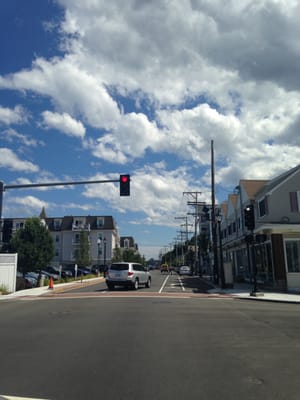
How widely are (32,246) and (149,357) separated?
26.2 m

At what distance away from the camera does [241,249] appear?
40.1 meters

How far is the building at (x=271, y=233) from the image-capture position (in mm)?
25359

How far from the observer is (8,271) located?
2516 centimetres

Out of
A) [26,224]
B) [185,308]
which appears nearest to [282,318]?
[185,308]

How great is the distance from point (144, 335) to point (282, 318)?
5.59 m

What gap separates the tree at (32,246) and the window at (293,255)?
60.7 feet

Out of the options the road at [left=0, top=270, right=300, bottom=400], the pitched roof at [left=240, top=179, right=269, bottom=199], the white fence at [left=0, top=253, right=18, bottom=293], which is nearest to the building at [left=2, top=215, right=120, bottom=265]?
the pitched roof at [left=240, top=179, right=269, bottom=199]

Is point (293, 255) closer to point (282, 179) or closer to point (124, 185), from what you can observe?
point (282, 179)

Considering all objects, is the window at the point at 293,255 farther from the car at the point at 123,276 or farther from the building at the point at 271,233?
the car at the point at 123,276

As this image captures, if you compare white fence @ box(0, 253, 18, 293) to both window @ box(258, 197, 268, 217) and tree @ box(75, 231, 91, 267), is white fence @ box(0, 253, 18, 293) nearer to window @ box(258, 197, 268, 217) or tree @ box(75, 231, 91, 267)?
window @ box(258, 197, 268, 217)

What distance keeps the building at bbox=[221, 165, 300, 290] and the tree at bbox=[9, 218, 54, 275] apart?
48.7 feet

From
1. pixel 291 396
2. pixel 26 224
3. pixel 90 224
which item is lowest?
pixel 291 396

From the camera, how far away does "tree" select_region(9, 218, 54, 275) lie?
104ft

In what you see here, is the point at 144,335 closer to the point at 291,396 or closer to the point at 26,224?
the point at 291,396
